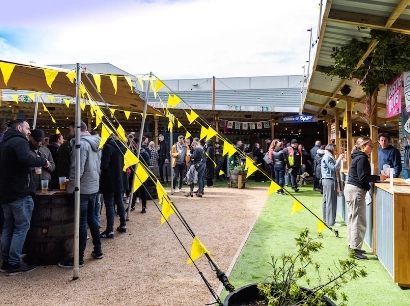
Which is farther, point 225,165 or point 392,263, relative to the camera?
point 225,165

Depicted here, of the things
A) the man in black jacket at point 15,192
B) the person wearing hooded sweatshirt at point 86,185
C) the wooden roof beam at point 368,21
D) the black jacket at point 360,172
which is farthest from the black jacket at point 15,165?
Result: the black jacket at point 360,172

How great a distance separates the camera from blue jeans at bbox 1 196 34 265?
12.7 feet

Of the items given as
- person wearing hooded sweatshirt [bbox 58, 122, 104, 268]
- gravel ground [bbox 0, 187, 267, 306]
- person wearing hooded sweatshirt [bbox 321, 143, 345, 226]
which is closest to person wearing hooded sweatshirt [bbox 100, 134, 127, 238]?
gravel ground [bbox 0, 187, 267, 306]

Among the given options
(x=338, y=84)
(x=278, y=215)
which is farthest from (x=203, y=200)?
(x=338, y=84)

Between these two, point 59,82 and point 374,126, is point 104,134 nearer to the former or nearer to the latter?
point 59,82

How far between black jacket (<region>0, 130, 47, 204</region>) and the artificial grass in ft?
8.40

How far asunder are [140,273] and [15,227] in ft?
5.15

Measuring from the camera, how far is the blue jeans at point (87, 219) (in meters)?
4.15

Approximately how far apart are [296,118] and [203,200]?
7.14 m

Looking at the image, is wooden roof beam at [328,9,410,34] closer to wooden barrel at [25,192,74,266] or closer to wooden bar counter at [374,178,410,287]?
wooden bar counter at [374,178,410,287]

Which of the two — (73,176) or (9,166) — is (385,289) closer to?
(73,176)

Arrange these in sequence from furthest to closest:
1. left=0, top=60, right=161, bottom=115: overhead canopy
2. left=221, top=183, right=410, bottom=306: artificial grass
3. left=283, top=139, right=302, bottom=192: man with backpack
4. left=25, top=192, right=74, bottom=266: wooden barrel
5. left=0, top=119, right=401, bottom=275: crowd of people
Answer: left=283, top=139, right=302, bottom=192: man with backpack → left=0, top=60, right=161, bottom=115: overhead canopy → left=25, top=192, right=74, bottom=266: wooden barrel → left=0, top=119, right=401, bottom=275: crowd of people → left=221, top=183, right=410, bottom=306: artificial grass

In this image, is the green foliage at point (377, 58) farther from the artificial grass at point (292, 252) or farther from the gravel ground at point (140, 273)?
the gravel ground at point (140, 273)

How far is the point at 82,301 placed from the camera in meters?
3.25
